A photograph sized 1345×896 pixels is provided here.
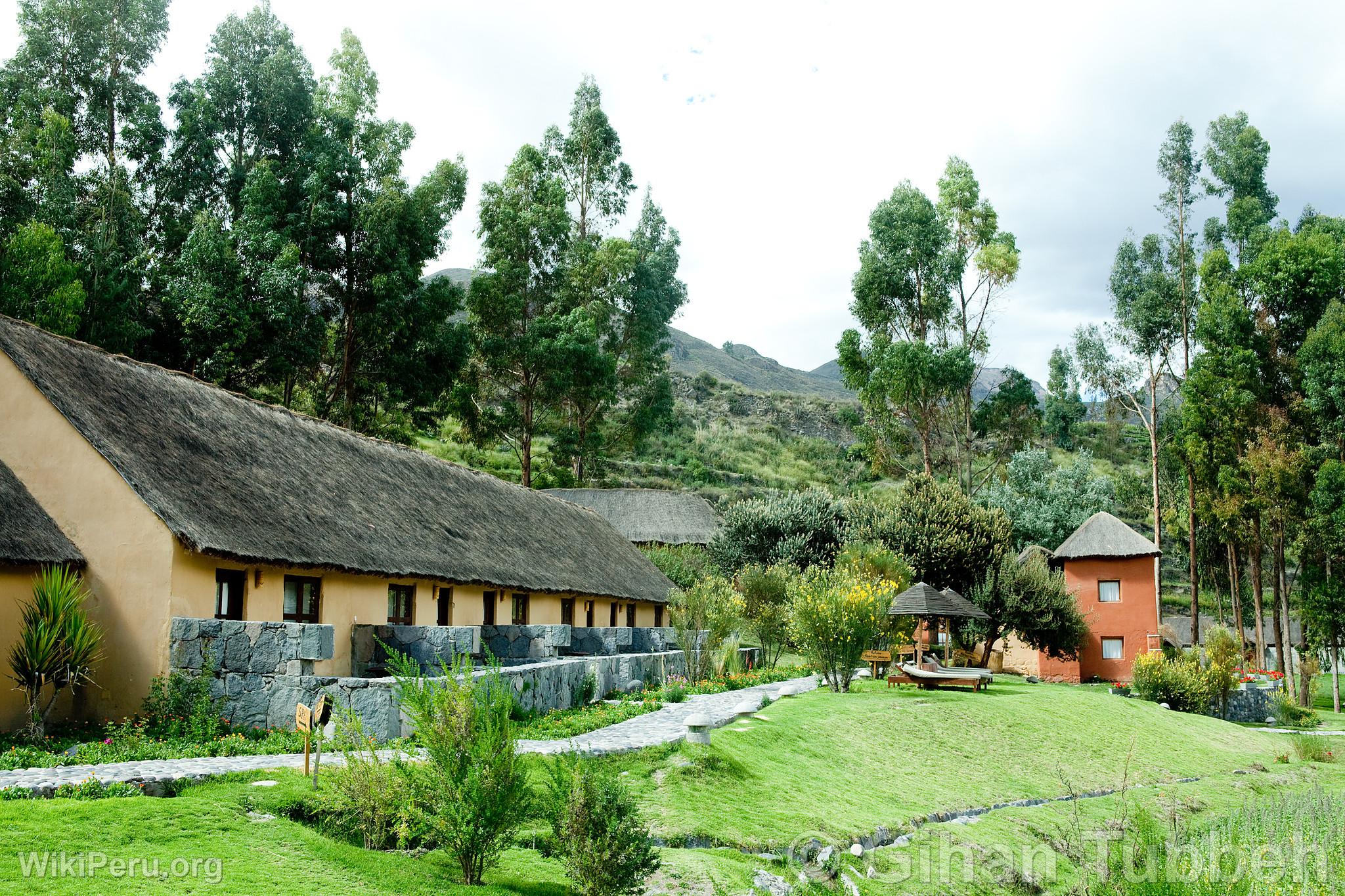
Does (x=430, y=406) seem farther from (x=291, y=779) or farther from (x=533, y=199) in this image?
(x=291, y=779)

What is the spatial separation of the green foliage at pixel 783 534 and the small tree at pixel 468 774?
28.0 m

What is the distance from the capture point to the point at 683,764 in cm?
1232

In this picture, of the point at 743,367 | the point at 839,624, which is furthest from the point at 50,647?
the point at 743,367

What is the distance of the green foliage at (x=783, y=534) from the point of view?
36406 millimetres

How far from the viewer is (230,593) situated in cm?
1498

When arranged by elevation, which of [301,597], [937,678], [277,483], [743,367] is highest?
[743,367]

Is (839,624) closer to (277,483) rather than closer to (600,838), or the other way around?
(277,483)

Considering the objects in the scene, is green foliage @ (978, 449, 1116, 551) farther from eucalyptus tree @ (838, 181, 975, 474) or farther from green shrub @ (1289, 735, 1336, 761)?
green shrub @ (1289, 735, 1336, 761)

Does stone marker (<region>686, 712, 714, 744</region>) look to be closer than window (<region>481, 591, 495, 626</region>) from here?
Yes

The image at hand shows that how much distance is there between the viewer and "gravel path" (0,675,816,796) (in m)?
9.19

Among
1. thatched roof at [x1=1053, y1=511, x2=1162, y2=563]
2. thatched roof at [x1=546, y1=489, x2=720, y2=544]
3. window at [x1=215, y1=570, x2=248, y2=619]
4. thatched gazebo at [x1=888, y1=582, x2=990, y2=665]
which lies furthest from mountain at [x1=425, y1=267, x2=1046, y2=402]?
window at [x1=215, y1=570, x2=248, y2=619]

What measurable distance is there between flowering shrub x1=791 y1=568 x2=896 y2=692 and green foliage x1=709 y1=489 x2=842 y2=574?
42.8 ft

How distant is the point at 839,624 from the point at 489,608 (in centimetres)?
773

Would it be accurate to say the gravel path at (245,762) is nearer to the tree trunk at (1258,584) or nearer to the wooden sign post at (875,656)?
the wooden sign post at (875,656)
